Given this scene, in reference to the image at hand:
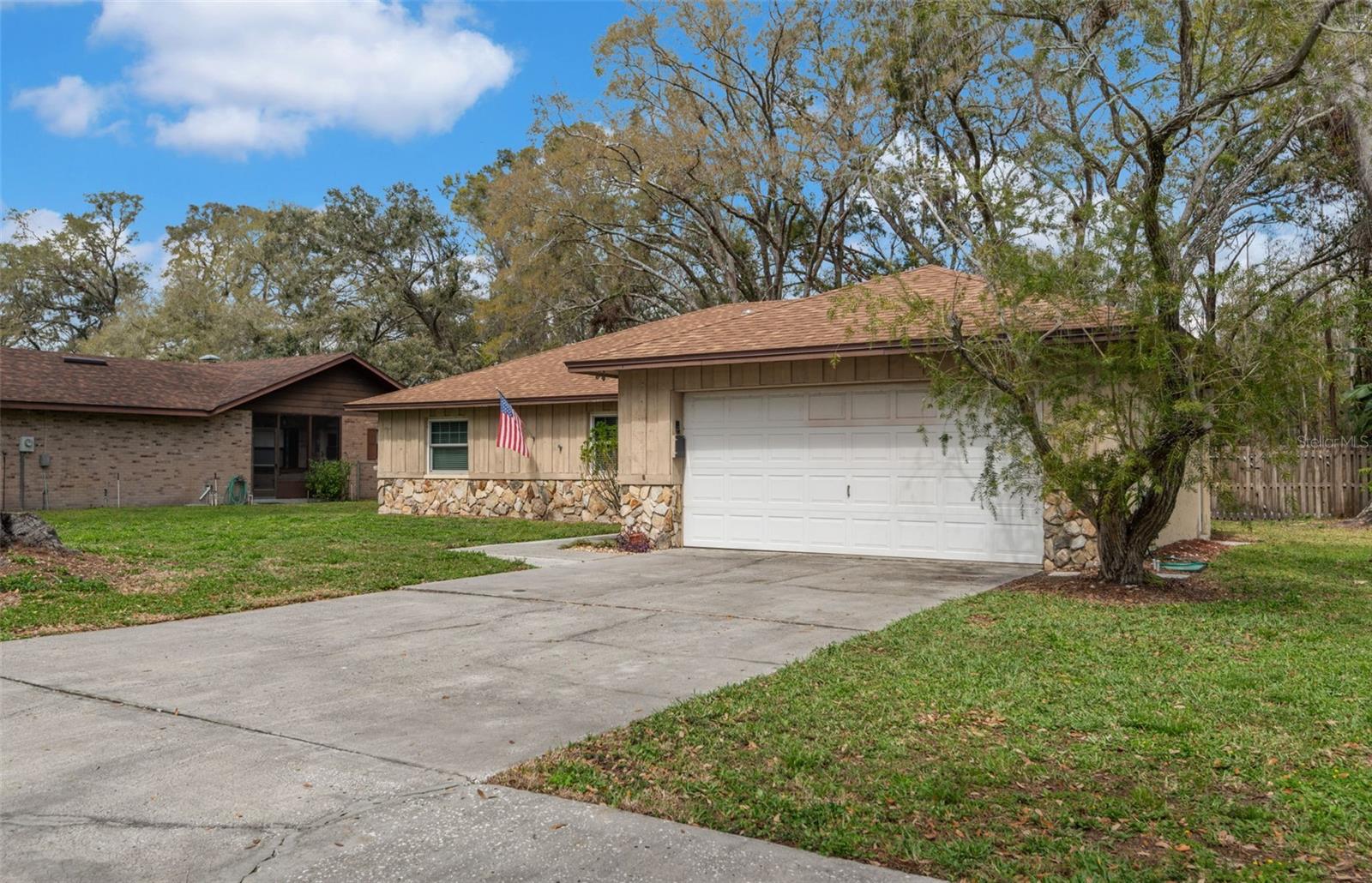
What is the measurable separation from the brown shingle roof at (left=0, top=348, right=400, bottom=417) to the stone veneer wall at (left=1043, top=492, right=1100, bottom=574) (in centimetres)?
2138

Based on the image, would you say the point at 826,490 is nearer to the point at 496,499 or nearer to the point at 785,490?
the point at 785,490

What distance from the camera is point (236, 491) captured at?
26531 millimetres

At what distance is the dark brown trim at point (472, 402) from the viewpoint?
63.9 ft

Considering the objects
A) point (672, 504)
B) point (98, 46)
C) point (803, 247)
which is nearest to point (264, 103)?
point (98, 46)

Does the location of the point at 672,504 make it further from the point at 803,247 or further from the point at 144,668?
the point at 803,247

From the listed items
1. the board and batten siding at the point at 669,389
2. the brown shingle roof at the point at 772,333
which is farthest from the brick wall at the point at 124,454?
the board and batten siding at the point at 669,389

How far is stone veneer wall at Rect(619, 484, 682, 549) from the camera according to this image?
1441 cm

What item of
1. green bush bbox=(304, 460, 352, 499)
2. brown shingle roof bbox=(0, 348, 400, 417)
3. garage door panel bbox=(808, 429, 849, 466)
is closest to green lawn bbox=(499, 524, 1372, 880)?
garage door panel bbox=(808, 429, 849, 466)

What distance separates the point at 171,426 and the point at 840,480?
19.8m

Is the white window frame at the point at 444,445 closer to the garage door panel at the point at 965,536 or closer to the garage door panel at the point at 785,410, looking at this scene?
the garage door panel at the point at 785,410

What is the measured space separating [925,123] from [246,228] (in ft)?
120

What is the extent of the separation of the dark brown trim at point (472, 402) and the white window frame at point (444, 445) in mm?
496

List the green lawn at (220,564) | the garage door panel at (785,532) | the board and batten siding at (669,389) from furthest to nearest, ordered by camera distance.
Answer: the garage door panel at (785,532)
the board and batten siding at (669,389)
the green lawn at (220,564)

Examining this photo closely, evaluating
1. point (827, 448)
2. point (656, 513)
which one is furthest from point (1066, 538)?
point (656, 513)
